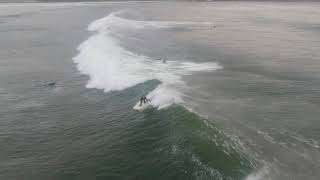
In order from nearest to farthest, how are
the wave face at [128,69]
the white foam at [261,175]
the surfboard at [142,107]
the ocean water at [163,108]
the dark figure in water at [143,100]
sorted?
1. the white foam at [261,175]
2. the ocean water at [163,108]
3. the surfboard at [142,107]
4. the dark figure in water at [143,100]
5. the wave face at [128,69]

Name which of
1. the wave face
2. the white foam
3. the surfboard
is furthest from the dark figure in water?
the white foam

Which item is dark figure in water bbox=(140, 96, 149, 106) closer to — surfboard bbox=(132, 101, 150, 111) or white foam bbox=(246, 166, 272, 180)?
surfboard bbox=(132, 101, 150, 111)

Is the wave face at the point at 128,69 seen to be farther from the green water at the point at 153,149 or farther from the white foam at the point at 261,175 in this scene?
the white foam at the point at 261,175

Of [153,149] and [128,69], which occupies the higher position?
[153,149]

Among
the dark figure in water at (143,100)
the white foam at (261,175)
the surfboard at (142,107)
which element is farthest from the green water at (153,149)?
the dark figure in water at (143,100)

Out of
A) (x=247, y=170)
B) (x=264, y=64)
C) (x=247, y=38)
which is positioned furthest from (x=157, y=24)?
(x=247, y=170)

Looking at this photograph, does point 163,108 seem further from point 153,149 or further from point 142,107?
point 153,149

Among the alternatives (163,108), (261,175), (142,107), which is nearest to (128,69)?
(142,107)

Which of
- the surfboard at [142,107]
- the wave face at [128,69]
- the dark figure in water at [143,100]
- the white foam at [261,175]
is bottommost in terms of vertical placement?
the wave face at [128,69]
